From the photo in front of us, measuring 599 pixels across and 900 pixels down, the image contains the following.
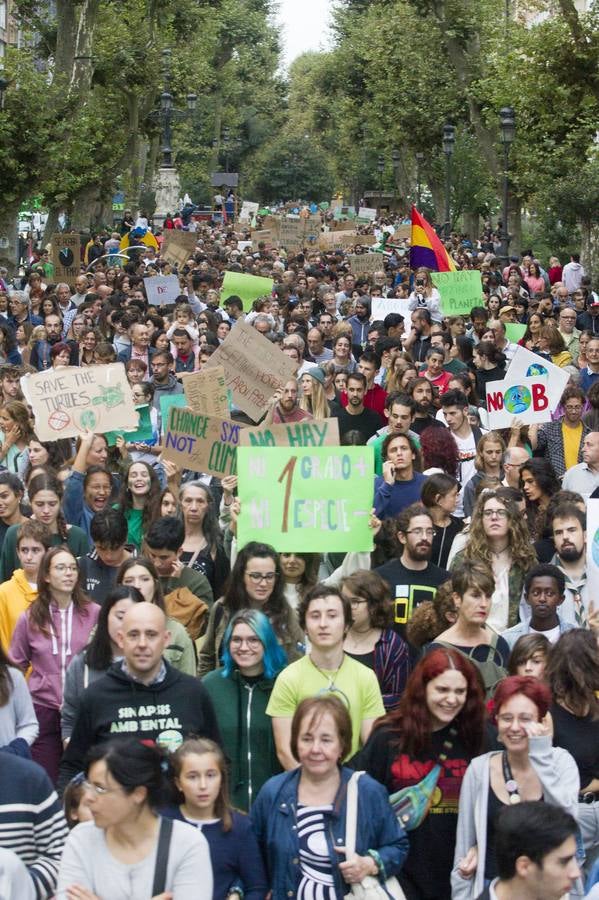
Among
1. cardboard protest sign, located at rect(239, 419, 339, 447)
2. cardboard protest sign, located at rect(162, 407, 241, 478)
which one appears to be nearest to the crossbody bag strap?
cardboard protest sign, located at rect(239, 419, 339, 447)

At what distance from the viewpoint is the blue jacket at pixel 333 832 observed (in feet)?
17.4

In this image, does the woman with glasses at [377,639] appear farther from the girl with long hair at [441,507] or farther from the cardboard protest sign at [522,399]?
the cardboard protest sign at [522,399]

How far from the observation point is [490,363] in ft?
45.0

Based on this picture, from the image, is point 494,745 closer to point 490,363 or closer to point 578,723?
point 578,723

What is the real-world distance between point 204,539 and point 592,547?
198 centimetres

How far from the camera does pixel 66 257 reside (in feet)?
86.4

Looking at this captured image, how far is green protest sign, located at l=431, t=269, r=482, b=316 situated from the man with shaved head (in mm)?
12014

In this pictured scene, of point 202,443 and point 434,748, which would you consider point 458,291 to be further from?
point 434,748

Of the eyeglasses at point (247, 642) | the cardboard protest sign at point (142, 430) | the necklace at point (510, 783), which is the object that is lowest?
the necklace at point (510, 783)

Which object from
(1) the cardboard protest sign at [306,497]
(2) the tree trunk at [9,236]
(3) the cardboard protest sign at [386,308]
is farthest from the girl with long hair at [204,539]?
(2) the tree trunk at [9,236]

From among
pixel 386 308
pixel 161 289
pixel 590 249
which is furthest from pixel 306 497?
pixel 590 249

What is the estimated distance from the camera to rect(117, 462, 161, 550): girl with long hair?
9.33 meters

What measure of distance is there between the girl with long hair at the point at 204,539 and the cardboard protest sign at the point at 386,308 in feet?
31.7

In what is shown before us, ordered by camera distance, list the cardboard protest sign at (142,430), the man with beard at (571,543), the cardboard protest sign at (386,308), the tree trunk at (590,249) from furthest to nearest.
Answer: the tree trunk at (590,249), the cardboard protest sign at (386,308), the cardboard protest sign at (142,430), the man with beard at (571,543)
